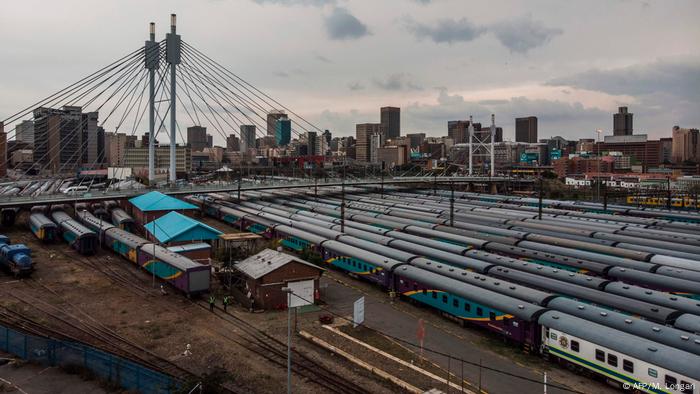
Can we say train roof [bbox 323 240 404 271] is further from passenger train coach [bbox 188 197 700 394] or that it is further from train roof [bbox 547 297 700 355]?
train roof [bbox 547 297 700 355]

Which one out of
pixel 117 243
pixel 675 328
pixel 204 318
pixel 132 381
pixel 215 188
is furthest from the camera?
pixel 215 188

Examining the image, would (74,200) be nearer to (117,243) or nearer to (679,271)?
(117,243)

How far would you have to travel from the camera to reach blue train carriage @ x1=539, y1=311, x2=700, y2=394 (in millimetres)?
18234

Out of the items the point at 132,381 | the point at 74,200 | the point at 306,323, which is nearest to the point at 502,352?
the point at 306,323

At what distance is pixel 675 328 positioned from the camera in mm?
22922

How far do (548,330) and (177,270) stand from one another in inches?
1000

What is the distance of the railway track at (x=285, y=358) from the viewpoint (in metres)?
21.2

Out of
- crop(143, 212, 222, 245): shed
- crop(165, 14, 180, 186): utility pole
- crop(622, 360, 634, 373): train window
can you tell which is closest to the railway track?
crop(622, 360, 634, 373): train window

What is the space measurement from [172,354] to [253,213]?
40.6m

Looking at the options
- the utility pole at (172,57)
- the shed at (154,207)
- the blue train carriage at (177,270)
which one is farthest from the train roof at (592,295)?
the utility pole at (172,57)

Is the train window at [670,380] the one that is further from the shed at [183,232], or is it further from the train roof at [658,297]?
the shed at [183,232]

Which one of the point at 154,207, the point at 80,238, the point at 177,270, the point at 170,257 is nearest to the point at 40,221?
the point at 154,207

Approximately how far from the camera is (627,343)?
2019 centimetres

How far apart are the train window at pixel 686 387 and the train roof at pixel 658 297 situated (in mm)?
8773
